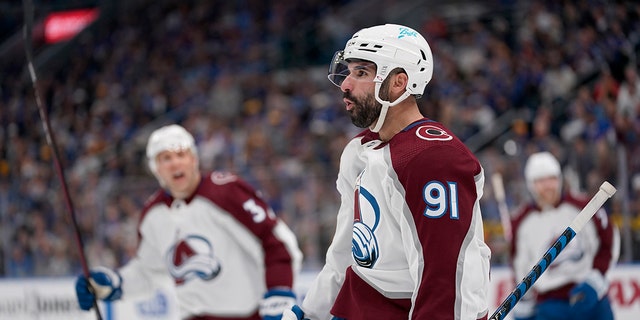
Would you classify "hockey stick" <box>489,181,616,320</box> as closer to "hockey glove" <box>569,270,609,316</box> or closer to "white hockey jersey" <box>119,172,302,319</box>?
"white hockey jersey" <box>119,172,302,319</box>

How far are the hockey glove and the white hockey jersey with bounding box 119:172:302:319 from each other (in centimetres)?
196

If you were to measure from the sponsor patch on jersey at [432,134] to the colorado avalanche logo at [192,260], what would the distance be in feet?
6.80

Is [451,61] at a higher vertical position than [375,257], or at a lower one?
higher

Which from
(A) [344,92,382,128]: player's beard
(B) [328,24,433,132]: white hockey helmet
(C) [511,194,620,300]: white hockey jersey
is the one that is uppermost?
(B) [328,24,433,132]: white hockey helmet

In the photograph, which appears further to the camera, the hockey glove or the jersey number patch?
the hockey glove

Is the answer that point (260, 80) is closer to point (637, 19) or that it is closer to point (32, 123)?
point (32, 123)

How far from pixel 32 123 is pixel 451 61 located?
6291 millimetres

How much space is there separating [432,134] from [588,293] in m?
3.49

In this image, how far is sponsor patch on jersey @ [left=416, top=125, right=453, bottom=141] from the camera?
2.47 metres

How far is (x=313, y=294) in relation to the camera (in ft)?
9.54

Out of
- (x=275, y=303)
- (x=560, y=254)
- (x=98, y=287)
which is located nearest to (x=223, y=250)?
(x=275, y=303)

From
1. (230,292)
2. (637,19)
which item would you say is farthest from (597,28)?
(230,292)

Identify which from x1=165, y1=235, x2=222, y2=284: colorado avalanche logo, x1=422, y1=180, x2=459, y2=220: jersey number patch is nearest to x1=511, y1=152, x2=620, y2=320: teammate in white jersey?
x1=165, y1=235, x2=222, y2=284: colorado avalanche logo

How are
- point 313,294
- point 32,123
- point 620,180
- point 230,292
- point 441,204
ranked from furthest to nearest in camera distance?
1. point 32,123
2. point 620,180
3. point 230,292
4. point 313,294
5. point 441,204
